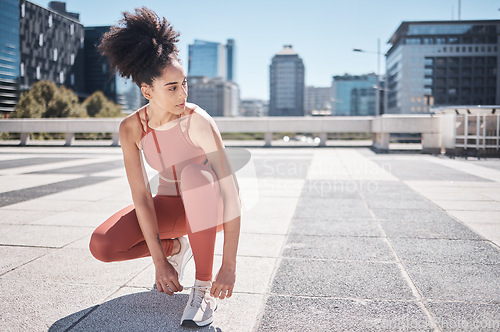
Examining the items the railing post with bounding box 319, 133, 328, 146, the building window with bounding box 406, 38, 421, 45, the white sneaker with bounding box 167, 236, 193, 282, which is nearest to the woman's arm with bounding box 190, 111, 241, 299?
the white sneaker with bounding box 167, 236, 193, 282

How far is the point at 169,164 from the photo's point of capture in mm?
2420

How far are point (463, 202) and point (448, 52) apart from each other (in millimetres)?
109254

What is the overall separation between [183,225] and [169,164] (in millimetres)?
377

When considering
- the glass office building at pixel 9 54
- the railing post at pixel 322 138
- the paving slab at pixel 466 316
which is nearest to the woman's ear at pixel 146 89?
the paving slab at pixel 466 316

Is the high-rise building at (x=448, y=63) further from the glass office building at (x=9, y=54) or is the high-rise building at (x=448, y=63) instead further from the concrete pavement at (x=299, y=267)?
the concrete pavement at (x=299, y=267)

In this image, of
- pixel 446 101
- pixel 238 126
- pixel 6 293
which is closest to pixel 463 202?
pixel 6 293

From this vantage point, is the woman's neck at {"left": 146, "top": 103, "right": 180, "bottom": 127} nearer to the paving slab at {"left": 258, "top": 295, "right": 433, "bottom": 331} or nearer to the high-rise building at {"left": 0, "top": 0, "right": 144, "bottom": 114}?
the paving slab at {"left": 258, "top": 295, "right": 433, "bottom": 331}

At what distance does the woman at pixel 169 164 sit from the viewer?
2137 mm

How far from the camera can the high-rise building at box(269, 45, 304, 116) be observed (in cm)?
19038

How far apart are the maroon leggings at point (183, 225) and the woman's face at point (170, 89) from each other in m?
0.33

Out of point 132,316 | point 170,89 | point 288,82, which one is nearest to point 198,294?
Result: point 132,316

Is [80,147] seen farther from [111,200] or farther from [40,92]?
[40,92]

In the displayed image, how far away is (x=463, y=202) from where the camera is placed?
575 centimetres

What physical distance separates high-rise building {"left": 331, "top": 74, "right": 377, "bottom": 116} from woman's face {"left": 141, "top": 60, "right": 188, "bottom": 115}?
171480 mm
